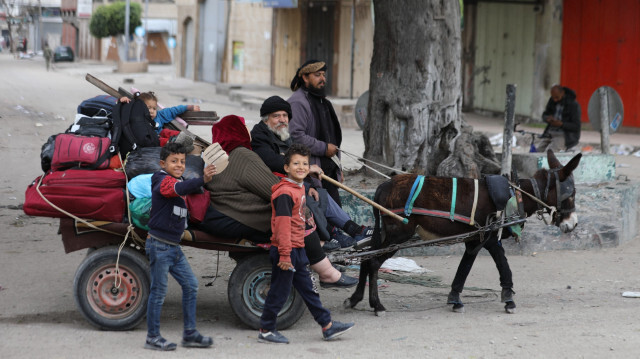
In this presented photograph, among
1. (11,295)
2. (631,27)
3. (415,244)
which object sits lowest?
(11,295)

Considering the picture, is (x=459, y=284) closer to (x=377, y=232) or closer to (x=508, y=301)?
(x=508, y=301)

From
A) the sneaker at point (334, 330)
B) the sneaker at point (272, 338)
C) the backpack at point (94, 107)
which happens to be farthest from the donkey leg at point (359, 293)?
the backpack at point (94, 107)

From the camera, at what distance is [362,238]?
6.75 m

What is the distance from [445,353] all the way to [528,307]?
1.66 m

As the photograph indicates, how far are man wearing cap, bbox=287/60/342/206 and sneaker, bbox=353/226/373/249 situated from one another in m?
0.59

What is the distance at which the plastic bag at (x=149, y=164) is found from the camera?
6.02 meters

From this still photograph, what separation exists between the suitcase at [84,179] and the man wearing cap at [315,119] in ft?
5.56

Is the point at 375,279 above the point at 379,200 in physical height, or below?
below

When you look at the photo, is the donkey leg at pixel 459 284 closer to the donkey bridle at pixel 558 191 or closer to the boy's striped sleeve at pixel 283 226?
the donkey bridle at pixel 558 191

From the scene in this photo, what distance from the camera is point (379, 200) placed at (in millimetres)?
6574

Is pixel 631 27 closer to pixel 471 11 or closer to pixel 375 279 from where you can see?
pixel 471 11

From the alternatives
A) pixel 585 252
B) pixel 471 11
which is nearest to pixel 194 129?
pixel 471 11

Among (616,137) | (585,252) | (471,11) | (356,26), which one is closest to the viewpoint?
(585,252)

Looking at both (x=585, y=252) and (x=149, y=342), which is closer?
(x=149, y=342)
